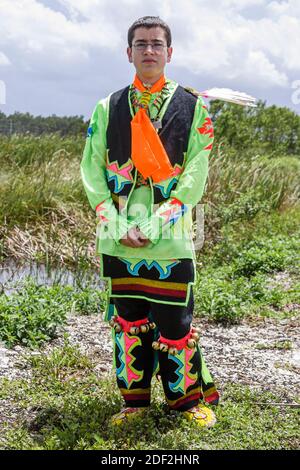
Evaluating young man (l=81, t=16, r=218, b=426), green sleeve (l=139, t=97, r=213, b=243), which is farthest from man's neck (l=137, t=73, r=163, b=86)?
green sleeve (l=139, t=97, r=213, b=243)

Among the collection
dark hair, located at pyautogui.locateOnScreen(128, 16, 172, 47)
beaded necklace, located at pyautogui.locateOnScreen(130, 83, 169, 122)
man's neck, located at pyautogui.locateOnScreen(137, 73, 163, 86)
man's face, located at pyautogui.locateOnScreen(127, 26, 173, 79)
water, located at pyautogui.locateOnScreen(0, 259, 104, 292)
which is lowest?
water, located at pyautogui.locateOnScreen(0, 259, 104, 292)

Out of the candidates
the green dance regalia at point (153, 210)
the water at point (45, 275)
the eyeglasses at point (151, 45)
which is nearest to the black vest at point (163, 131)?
the green dance regalia at point (153, 210)

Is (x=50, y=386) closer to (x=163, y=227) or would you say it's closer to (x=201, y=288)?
(x=163, y=227)

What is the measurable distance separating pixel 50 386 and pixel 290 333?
6.18ft

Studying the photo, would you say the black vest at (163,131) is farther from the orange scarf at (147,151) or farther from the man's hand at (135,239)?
the man's hand at (135,239)

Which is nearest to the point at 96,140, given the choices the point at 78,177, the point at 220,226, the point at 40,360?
the point at 40,360

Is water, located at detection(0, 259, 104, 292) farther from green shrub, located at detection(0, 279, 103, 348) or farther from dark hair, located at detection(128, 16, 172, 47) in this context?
dark hair, located at detection(128, 16, 172, 47)

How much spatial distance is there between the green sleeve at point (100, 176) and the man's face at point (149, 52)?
240mm

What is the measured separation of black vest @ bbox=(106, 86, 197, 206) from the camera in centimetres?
279

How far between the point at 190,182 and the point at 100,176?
41 cm

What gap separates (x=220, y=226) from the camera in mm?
7996

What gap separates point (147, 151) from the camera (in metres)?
2.71

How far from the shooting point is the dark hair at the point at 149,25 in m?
2.76

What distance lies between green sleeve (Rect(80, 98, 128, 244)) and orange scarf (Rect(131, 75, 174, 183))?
0.17m
